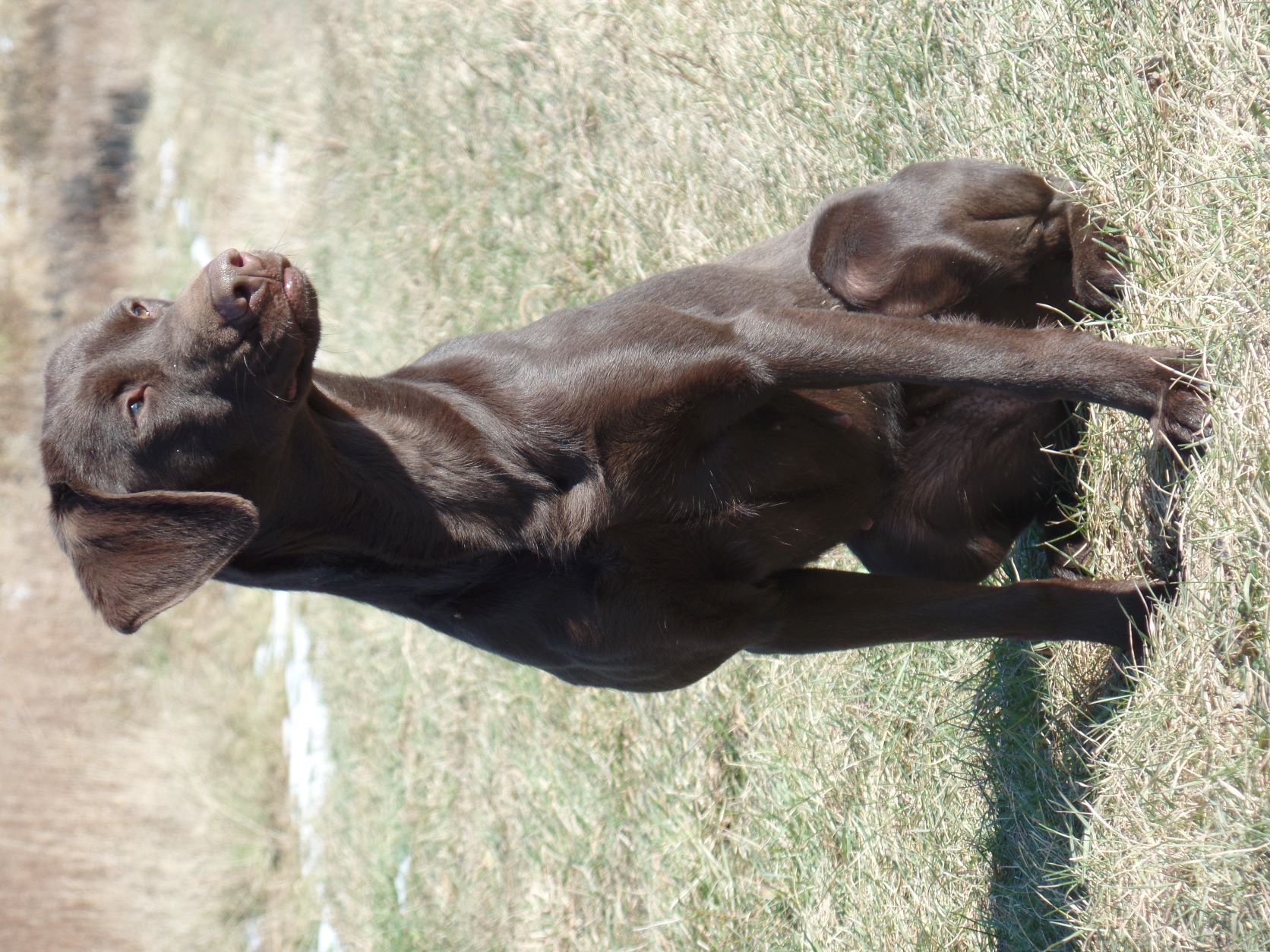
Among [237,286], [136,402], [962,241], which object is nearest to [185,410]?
[136,402]

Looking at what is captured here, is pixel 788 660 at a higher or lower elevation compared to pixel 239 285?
lower

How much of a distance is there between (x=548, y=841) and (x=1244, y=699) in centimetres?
391

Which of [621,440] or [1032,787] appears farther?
[1032,787]

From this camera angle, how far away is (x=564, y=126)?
7098 mm

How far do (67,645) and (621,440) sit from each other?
34.2ft

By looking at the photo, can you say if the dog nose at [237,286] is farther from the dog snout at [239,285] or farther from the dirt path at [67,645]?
the dirt path at [67,645]

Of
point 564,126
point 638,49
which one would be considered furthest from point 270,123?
point 638,49

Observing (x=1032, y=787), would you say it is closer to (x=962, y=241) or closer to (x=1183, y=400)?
(x=1183, y=400)

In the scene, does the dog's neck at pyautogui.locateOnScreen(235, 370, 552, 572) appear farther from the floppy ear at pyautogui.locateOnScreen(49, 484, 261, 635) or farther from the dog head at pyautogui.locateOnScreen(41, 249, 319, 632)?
the floppy ear at pyautogui.locateOnScreen(49, 484, 261, 635)

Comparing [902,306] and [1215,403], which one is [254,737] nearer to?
[902,306]

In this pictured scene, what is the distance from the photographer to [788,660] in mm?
5027

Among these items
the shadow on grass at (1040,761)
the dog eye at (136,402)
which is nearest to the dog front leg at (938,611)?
the shadow on grass at (1040,761)

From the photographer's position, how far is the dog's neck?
3301 mm

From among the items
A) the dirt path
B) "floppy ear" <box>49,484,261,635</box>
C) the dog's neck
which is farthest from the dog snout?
the dirt path
